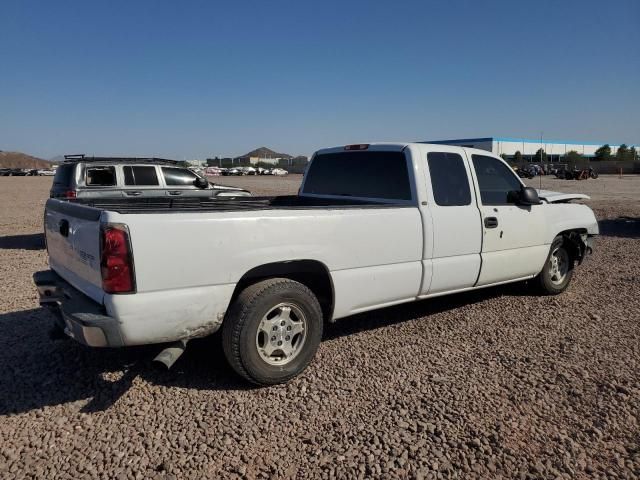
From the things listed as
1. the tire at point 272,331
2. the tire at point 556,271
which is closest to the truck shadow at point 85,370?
the tire at point 272,331

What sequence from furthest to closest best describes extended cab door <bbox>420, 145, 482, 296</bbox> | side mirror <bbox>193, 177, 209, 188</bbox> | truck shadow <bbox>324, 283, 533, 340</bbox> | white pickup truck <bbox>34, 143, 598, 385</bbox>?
side mirror <bbox>193, 177, 209, 188</bbox>
truck shadow <bbox>324, 283, 533, 340</bbox>
extended cab door <bbox>420, 145, 482, 296</bbox>
white pickup truck <bbox>34, 143, 598, 385</bbox>

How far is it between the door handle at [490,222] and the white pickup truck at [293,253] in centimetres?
2

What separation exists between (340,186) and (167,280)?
2772mm

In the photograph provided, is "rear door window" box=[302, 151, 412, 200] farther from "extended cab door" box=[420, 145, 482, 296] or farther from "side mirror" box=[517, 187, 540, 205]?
"side mirror" box=[517, 187, 540, 205]

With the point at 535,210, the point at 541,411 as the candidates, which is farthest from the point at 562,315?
the point at 541,411

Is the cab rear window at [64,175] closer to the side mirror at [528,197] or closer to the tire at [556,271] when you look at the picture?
the side mirror at [528,197]

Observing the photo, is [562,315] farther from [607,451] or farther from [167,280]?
[167,280]

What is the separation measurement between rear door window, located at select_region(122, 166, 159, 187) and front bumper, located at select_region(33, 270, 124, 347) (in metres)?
6.39

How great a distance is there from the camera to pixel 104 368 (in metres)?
4.04

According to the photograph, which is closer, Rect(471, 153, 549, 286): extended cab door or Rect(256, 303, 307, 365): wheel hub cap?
Rect(256, 303, 307, 365): wheel hub cap

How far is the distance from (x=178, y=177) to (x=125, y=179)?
1.19 metres

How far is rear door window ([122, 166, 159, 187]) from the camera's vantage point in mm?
9789

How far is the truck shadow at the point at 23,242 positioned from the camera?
398 inches

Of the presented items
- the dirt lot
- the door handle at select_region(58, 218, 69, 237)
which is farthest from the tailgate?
the dirt lot
